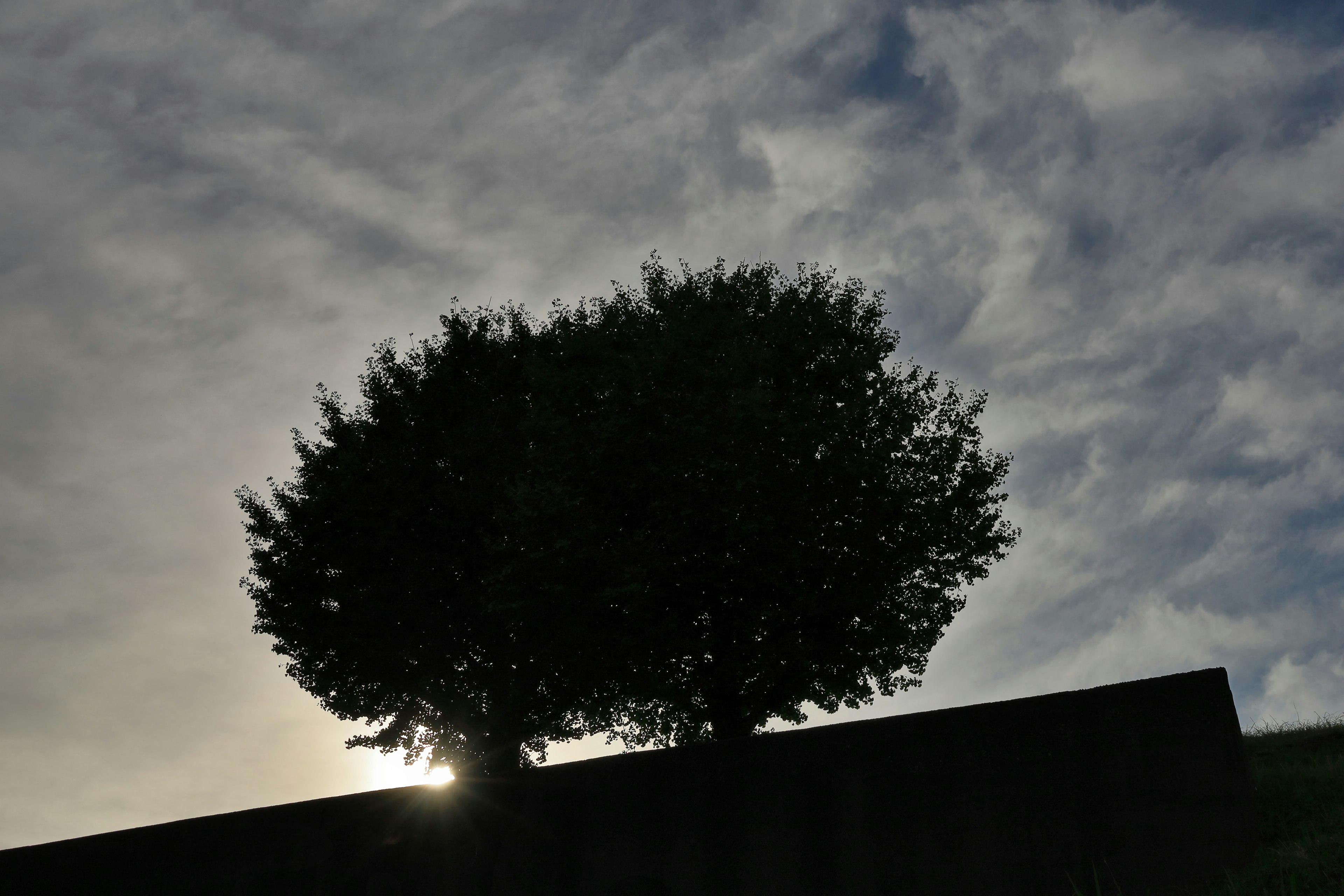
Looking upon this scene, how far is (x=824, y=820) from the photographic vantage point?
918 cm

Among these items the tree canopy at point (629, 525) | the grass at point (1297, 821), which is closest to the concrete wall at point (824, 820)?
the grass at point (1297, 821)

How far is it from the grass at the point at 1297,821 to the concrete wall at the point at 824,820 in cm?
42

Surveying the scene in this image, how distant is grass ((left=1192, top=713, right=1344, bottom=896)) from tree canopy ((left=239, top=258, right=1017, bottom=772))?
9739mm

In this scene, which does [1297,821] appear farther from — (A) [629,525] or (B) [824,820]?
(A) [629,525]

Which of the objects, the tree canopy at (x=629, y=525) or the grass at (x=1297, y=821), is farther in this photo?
the tree canopy at (x=629, y=525)

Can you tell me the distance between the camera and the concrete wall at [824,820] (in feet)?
28.8

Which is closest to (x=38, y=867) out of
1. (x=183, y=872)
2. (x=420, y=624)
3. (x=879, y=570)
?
(x=183, y=872)

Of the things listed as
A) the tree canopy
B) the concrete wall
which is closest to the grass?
the concrete wall

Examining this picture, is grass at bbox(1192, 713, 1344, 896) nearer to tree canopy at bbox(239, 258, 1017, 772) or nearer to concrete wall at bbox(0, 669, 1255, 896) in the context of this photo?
concrete wall at bbox(0, 669, 1255, 896)

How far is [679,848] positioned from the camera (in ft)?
30.6

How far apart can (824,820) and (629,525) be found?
11269 millimetres

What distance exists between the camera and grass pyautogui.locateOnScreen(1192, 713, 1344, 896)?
735cm

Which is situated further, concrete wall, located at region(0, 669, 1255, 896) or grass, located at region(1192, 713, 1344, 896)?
concrete wall, located at region(0, 669, 1255, 896)

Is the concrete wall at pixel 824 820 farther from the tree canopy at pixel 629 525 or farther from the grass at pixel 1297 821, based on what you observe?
the tree canopy at pixel 629 525
